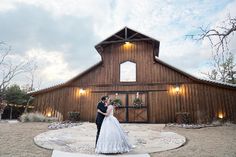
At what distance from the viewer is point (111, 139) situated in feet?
15.4

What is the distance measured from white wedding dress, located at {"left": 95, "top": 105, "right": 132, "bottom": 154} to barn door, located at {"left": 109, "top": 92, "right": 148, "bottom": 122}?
22.8 ft

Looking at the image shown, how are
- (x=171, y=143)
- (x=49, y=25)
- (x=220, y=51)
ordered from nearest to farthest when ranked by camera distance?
(x=220, y=51)
(x=171, y=143)
(x=49, y=25)

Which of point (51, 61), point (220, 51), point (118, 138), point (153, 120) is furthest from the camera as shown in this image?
point (51, 61)

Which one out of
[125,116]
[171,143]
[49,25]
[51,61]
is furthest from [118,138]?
[51,61]

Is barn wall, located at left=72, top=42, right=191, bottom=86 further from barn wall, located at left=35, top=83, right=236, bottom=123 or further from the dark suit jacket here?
the dark suit jacket

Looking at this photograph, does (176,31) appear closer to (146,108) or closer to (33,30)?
(146,108)

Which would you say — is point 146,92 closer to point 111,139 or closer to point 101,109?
point 101,109

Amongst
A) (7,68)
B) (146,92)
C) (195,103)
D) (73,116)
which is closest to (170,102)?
(195,103)

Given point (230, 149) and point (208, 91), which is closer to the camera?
point (230, 149)

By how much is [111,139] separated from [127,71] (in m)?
8.34

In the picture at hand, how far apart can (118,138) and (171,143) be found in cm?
208

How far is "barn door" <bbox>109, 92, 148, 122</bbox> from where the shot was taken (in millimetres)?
11812

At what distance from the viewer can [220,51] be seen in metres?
5.16

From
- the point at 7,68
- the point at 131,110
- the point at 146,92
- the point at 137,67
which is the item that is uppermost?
the point at 7,68
